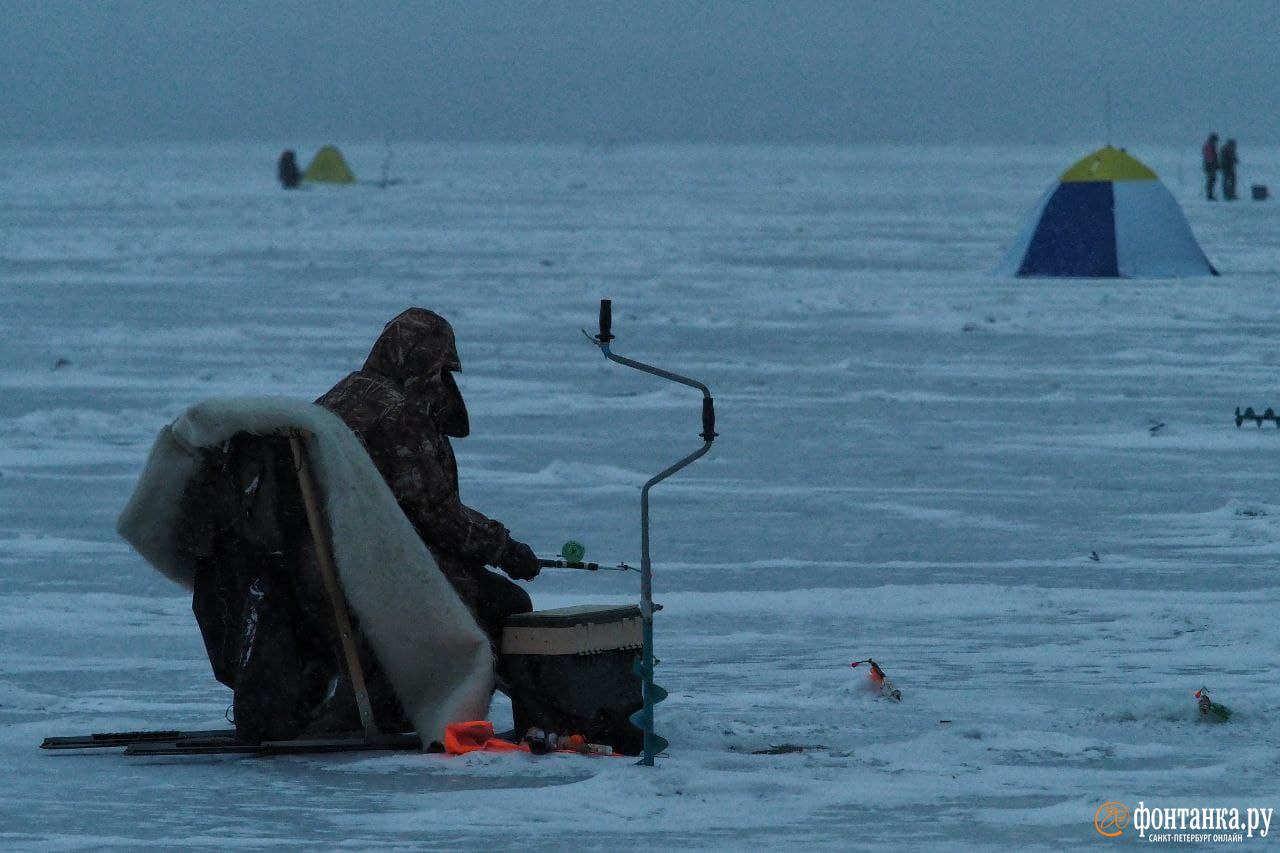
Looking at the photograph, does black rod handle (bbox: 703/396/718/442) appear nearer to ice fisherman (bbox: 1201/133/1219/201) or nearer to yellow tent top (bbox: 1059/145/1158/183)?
yellow tent top (bbox: 1059/145/1158/183)

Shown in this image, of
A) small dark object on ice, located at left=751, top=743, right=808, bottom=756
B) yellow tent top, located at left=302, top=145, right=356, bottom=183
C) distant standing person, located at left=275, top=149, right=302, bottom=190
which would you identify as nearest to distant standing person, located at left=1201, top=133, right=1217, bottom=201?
distant standing person, located at left=275, top=149, right=302, bottom=190

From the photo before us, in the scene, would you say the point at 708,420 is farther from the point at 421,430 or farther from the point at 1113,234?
the point at 1113,234

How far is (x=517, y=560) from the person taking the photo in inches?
232

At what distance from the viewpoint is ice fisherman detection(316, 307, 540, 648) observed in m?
5.78

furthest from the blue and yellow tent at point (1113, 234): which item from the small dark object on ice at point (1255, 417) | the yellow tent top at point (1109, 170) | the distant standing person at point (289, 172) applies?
the distant standing person at point (289, 172)

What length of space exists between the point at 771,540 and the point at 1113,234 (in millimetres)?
14501

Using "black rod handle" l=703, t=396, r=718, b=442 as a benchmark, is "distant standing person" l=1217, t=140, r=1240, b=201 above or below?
above

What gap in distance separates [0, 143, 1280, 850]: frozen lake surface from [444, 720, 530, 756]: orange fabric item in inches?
3.1

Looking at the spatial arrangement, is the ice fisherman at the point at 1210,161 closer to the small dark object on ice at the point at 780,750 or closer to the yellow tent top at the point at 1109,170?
the yellow tent top at the point at 1109,170

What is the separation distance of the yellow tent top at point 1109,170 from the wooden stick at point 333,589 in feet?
56.0

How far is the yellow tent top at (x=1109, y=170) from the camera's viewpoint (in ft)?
71.7

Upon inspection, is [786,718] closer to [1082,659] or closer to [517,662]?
[517,662]

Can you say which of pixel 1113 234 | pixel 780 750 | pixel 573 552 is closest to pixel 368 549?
pixel 573 552

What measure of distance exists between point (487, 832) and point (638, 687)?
36.2 inches
